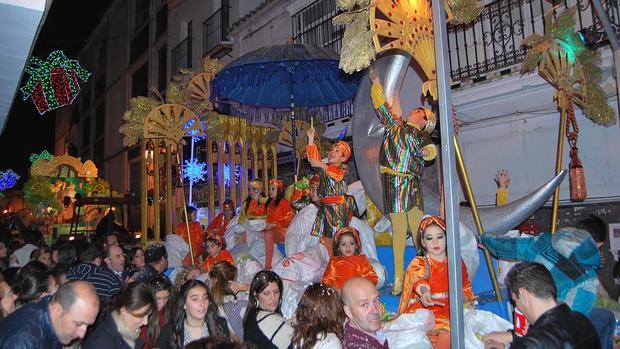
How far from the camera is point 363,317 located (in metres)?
2.74

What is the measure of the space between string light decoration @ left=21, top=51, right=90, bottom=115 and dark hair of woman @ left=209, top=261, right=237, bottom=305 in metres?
9.76

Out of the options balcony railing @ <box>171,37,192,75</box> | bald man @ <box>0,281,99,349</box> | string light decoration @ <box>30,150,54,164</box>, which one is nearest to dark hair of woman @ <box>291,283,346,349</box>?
bald man @ <box>0,281,99,349</box>

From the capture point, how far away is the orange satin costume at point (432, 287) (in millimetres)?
3715

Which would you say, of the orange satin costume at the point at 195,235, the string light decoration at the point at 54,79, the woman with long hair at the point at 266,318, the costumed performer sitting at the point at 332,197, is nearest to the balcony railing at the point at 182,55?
the string light decoration at the point at 54,79

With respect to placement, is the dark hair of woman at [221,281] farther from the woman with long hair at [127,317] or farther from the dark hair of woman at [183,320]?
the woman with long hair at [127,317]

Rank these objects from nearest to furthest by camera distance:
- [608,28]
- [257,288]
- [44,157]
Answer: [257,288] < [608,28] < [44,157]

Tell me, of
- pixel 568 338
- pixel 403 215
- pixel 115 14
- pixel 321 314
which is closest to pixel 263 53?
pixel 403 215

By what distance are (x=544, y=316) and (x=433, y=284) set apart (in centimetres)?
154

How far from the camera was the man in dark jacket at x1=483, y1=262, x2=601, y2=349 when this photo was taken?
7.13 ft

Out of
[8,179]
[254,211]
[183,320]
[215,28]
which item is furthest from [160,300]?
[8,179]

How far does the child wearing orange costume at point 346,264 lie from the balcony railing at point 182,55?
14.2 m

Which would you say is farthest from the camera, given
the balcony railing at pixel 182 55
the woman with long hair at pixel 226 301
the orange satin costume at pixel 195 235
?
the balcony railing at pixel 182 55

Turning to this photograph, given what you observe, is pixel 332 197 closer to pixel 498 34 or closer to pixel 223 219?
pixel 223 219

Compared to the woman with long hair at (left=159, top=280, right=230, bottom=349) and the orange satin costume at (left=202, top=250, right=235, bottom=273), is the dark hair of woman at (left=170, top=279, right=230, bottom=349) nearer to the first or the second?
the woman with long hair at (left=159, top=280, right=230, bottom=349)
